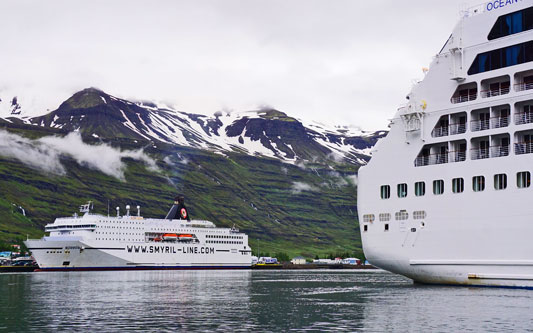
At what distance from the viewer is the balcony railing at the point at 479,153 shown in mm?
47875

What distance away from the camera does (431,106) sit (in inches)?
→ 2045

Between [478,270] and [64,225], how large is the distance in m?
127

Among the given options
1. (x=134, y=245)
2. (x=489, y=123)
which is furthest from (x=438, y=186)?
(x=134, y=245)

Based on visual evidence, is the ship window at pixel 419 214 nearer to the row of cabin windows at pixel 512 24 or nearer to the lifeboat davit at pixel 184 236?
the row of cabin windows at pixel 512 24

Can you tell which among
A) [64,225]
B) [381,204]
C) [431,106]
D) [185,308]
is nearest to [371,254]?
[381,204]

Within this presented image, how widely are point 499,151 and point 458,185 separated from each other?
11.5 ft

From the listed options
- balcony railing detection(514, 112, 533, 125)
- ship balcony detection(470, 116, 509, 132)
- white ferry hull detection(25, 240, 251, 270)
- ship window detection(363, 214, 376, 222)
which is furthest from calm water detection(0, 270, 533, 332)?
white ferry hull detection(25, 240, 251, 270)

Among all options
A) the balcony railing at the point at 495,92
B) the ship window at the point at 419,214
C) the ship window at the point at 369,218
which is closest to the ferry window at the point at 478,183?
the ship window at the point at 419,214

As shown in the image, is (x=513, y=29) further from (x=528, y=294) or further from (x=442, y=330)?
(x=442, y=330)

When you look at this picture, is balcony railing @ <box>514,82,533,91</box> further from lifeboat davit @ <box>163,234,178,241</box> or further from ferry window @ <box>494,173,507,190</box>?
lifeboat davit @ <box>163,234,178,241</box>

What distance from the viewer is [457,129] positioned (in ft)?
165

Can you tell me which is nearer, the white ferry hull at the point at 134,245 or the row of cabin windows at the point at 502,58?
the row of cabin windows at the point at 502,58

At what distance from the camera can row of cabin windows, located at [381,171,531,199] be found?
147 ft

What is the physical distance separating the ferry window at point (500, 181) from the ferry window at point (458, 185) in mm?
2397
